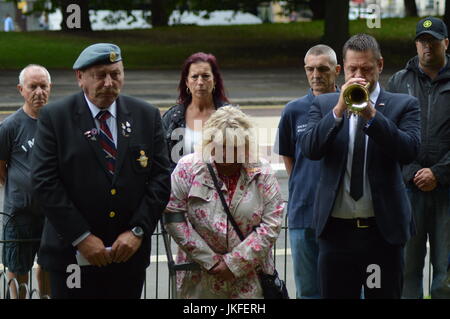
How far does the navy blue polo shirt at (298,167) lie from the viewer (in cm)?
594

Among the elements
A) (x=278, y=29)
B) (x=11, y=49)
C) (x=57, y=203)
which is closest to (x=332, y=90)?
(x=57, y=203)

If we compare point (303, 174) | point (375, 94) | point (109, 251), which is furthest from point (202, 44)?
point (109, 251)

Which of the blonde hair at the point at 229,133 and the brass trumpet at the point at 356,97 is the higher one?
the brass trumpet at the point at 356,97

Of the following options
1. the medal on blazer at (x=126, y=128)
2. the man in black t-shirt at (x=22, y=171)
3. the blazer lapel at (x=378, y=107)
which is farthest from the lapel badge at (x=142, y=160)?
the man in black t-shirt at (x=22, y=171)

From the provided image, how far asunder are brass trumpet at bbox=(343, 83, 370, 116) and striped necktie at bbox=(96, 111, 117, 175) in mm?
1254

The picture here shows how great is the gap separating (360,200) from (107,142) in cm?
140

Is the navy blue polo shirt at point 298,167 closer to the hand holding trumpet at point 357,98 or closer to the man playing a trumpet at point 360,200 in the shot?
the man playing a trumpet at point 360,200

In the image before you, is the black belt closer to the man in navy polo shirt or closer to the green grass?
the man in navy polo shirt

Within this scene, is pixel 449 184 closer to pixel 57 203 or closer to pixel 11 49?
pixel 57 203

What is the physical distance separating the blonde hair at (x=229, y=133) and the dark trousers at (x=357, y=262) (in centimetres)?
62

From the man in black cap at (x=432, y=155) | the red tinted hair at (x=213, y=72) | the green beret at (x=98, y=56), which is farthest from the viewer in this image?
the red tinted hair at (x=213, y=72)
